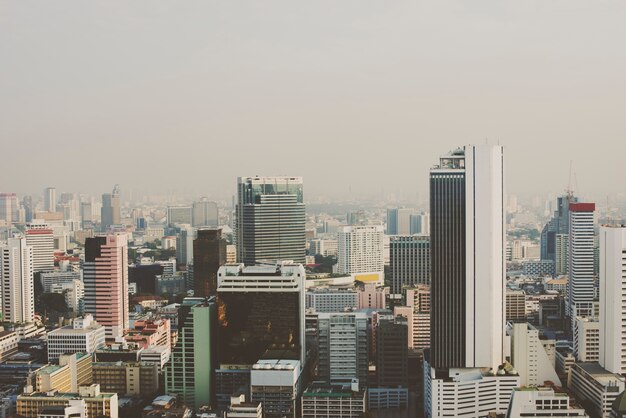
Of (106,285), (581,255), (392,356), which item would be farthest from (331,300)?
(392,356)

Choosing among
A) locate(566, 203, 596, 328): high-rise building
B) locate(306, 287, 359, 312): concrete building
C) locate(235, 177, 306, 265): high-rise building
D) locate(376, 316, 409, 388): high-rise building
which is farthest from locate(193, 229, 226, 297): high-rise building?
locate(566, 203, 596, 328): high-rise building

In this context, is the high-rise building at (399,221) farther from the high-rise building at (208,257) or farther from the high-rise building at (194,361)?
the high-rise building at (194,361)

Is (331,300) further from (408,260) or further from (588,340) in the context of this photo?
(588,340)

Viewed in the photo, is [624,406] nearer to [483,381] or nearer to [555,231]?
[483,381]

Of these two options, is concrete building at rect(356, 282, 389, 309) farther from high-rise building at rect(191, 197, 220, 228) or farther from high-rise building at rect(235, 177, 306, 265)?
high-rise building at rect(191, 197, 220, 228)

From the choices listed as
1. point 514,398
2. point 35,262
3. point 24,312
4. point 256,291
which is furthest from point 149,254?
point 514,398
